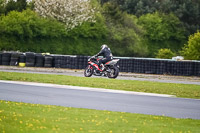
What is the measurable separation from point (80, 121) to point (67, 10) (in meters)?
54.1

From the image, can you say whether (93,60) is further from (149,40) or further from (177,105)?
(149,40)

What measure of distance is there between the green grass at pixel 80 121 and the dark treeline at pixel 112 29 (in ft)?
140

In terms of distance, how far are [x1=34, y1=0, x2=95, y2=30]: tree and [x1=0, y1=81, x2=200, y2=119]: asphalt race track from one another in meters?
42.4

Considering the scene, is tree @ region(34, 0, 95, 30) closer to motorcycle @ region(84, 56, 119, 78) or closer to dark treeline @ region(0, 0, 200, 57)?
dark treeline @ region(0, 0, 200, 57)

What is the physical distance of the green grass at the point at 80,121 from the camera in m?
10.0

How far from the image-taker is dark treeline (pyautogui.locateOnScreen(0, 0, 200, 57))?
56875mm

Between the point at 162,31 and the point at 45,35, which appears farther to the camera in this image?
the point at 162,31

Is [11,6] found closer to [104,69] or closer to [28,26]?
[28,26]

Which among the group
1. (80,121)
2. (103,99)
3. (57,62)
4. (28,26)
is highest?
(28,26)

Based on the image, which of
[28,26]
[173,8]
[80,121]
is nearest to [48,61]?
[28,26]

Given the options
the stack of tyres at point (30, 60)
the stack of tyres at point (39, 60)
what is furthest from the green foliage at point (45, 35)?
the stack of tyres at point (39, 60)

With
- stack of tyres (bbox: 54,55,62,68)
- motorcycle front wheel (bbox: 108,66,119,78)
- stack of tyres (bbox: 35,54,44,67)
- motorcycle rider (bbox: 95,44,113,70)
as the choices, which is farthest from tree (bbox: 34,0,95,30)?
motorcycle front wheel (bbox: 108,66,119,78)

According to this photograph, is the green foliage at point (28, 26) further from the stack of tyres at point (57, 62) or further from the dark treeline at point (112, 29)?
the stack of tyres at point (57, 62)

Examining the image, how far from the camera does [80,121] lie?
436 inches
